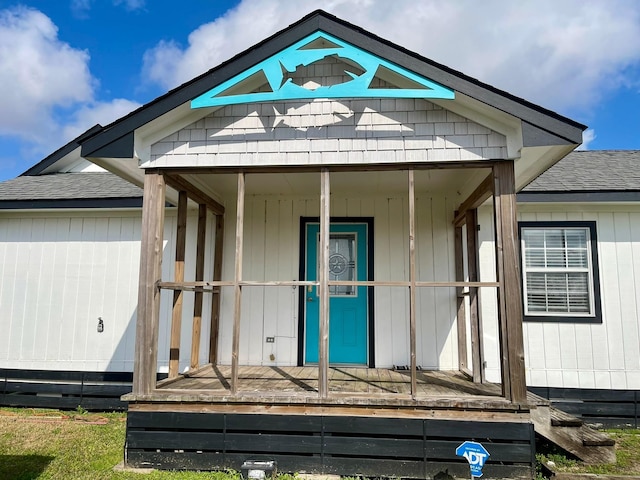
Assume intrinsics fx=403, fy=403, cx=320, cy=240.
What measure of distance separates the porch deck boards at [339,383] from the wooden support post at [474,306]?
0.19m

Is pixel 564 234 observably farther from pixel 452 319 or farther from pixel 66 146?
pixel 66 146

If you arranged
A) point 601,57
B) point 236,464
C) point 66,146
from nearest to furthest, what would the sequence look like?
point 236,464 → point 66,146 → point 601,57

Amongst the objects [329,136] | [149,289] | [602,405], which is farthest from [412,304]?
[602,405]

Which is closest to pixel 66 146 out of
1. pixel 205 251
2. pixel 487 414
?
pixel 205 251

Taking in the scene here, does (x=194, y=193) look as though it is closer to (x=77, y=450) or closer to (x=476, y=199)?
(x=77, y=450)

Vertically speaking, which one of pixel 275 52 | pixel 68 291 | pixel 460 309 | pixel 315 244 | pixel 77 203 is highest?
pixel 275 52

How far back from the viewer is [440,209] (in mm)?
5480

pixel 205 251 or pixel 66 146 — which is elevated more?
pixel 66 146

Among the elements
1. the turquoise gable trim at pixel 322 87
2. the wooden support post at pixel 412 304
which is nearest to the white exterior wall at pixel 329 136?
the turquoise gable trim at pixel 322 87

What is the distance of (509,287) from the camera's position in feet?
11.3

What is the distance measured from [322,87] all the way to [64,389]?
206 inches

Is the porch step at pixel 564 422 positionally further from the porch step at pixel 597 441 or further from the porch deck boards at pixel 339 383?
the porch deck boards at pixel 339 383

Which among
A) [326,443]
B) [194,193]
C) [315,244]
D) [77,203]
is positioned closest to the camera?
[326,443]

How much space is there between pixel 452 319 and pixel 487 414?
2.07 meters
